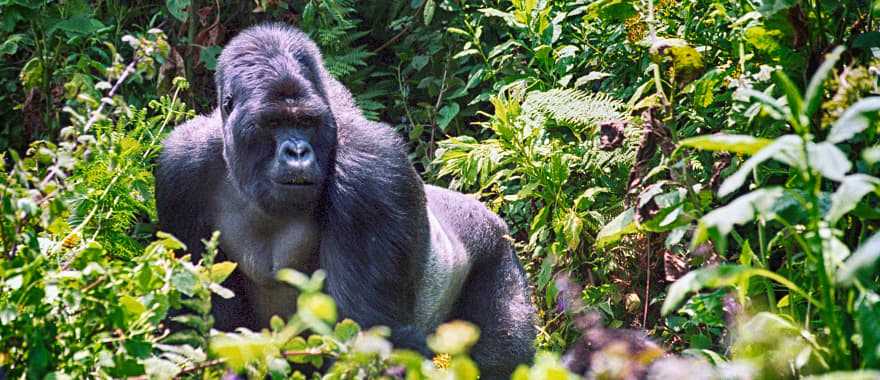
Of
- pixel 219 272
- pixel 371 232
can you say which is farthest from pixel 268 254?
pixel 219 272

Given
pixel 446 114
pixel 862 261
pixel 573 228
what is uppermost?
pixel 862 261

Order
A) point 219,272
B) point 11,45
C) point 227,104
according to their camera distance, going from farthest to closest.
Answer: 1. point 11,45
2. point 227,104
3. point 219,272

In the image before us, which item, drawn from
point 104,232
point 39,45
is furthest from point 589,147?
point 39,45

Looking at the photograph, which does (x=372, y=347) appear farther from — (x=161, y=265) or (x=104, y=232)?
(x=104, y=232)

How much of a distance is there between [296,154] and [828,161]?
1723 mm

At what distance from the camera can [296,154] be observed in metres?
2.83

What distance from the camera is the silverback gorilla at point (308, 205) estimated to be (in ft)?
9.37

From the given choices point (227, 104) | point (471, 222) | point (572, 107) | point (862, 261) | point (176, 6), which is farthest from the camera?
point (176, 6)

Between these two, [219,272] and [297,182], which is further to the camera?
[297,182]

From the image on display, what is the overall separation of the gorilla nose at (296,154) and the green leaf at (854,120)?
1.65m

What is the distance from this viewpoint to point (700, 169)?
318 cm

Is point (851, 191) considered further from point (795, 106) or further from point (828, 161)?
point (795, 106)

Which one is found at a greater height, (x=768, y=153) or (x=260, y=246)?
(x=768, y=153)

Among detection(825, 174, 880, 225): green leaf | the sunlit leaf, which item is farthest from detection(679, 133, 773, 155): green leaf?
the sunlit leaf
